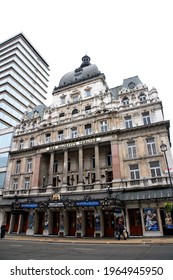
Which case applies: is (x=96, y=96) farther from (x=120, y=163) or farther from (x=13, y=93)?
(x=13, y=93)

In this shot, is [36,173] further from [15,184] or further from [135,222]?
[135,222]

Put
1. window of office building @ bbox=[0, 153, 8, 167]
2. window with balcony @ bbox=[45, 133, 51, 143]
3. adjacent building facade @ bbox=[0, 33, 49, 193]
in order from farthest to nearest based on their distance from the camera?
adjacent building facade @ bbox=[0, 33, 49, 193] → window of office building @ bbox=[0, 153, 8, 167] → window with balcony @ bbox=[45, 133, 51, 143]

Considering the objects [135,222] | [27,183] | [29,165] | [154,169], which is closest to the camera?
[135,222]

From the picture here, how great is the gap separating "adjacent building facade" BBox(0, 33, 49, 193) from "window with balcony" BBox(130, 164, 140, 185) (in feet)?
113

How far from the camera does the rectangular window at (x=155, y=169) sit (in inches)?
908

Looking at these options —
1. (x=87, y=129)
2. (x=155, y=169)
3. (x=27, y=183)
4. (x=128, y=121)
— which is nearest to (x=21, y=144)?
(x=27, y=183)

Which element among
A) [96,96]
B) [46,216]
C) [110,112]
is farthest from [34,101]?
[46,216]

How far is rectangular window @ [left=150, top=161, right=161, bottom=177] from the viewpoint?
75.6 ft

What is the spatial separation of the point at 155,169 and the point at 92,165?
9653 millimetres

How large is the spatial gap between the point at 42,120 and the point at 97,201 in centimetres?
1995

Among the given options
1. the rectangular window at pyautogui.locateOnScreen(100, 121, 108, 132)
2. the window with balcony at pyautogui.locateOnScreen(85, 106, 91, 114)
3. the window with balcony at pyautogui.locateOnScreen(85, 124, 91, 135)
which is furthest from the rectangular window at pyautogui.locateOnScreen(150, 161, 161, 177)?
the window with balcony at pyautogui.locateOnScreen(85, 106, 91, 114)

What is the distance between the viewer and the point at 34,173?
98.3 feet

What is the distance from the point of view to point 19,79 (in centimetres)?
6256

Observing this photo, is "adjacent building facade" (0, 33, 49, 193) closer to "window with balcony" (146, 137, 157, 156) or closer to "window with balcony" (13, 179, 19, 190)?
"window with balcony" (13, 179, 19, 190)
